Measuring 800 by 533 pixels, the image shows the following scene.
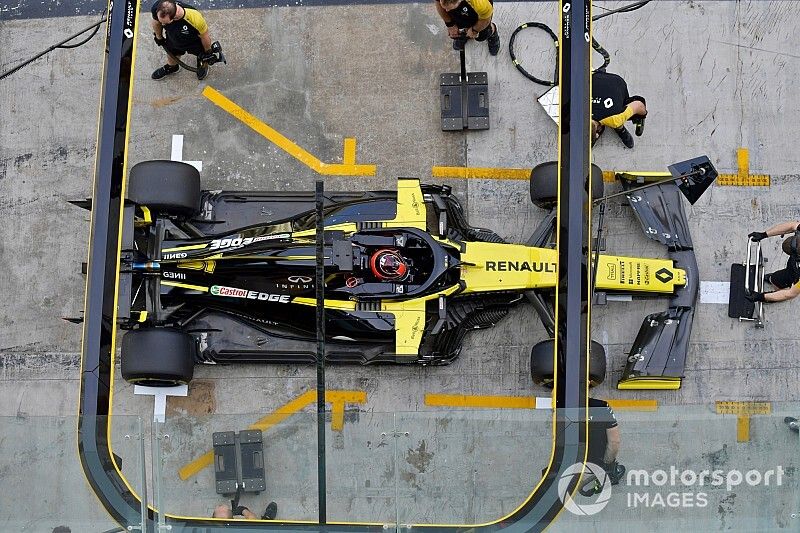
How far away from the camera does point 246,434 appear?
6.53m

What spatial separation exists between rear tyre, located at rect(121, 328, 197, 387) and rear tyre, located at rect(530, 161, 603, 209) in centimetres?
312

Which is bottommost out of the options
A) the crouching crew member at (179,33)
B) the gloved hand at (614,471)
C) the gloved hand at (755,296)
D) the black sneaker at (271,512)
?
the black sneaker at (271,512)

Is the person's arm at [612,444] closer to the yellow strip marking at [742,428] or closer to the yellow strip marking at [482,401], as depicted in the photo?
the yellow strip marking at [742,428]

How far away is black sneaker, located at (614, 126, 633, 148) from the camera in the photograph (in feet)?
27.5

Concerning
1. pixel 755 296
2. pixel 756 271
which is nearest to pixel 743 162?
pixel 756 271

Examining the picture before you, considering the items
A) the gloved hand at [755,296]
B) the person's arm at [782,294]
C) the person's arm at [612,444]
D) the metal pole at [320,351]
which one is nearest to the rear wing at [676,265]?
the gloved hand at [755,296]

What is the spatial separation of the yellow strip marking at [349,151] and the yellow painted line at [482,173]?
2.38 ft

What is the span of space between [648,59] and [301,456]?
4904mm

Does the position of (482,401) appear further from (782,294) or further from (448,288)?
(782,294)

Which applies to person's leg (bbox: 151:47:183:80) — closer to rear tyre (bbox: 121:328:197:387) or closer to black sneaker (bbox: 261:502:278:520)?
rear tyre (bbox: 121:328:197:387)

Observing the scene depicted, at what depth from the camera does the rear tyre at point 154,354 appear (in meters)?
7.50

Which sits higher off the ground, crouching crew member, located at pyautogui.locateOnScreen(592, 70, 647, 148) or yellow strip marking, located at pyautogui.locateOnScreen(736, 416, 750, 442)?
crouching crew member, located at pyautogui.locateOnScreen(592, 70, 647, 148)

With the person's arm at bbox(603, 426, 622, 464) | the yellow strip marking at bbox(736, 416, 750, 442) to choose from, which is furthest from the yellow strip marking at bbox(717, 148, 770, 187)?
the person's arm at bbox(603, 426, 622, 464)

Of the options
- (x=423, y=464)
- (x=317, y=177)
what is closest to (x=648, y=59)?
(x=317, y=177)
